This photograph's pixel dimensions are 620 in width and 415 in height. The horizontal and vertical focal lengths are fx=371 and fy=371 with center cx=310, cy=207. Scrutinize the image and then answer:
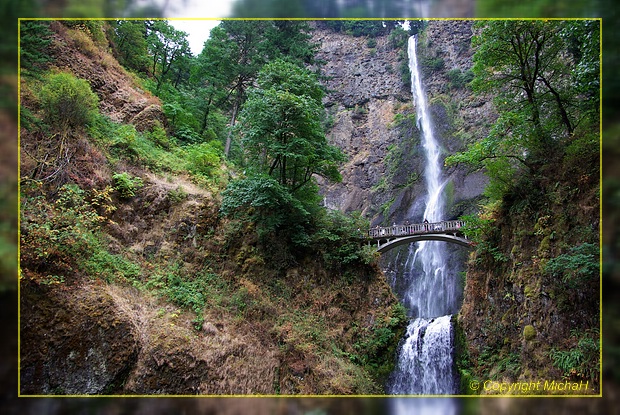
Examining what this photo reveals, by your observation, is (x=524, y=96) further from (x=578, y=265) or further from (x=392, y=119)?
(x=392, y=119)

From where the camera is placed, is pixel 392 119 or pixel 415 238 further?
pixel 392 119

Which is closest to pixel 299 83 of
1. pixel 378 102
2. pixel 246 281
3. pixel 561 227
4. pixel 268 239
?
pixel 268 239

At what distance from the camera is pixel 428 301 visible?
64.4ft

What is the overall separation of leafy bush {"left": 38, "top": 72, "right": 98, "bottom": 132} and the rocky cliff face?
1704 centimetres

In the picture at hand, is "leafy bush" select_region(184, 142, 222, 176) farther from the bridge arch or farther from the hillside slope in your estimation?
the bridge arch

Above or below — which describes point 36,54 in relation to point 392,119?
below

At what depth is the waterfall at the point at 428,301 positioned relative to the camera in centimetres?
1015

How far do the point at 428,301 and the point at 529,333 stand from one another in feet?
42.1

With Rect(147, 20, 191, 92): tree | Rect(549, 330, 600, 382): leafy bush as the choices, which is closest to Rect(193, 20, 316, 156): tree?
Rect(147, 20, 191, 92): tree

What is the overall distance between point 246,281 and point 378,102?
27725mm

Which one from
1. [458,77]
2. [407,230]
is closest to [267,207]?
[407,230]

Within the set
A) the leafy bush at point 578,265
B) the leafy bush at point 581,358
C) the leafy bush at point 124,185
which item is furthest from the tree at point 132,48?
the leafy bush at point 581,358

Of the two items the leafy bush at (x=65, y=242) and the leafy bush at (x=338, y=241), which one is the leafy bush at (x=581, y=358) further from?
the leafy bush at (x=65, y=242)

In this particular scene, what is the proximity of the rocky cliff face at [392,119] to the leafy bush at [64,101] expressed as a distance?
55.9 ft
